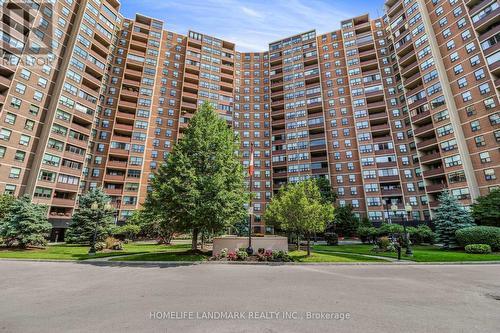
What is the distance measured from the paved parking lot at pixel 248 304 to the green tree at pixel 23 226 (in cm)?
1857

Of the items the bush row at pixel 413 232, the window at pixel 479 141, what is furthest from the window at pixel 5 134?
the window at pixel 479 141

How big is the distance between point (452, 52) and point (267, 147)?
46.4 m

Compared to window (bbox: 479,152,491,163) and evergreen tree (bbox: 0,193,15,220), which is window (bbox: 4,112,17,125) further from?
window (bbox: 479,152,491,163)

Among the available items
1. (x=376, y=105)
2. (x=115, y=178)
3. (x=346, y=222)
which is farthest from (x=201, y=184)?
(x=376, y=105)

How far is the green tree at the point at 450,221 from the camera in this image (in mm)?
30834

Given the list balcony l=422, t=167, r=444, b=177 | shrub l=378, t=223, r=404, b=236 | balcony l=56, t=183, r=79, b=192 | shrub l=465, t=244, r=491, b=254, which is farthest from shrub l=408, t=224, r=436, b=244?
balcony l=56, t=183, r=79, b=192

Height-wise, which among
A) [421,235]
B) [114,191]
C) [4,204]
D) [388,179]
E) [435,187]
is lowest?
[421,235]

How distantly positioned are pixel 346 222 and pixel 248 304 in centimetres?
4807

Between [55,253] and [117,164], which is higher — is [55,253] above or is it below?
below

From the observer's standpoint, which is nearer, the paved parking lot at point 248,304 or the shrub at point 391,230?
the paved parking lot at point 248,304

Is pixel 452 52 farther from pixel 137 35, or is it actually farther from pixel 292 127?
pixel 137 35

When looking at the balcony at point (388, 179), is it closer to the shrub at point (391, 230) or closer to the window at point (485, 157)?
the window at point (485, 157)

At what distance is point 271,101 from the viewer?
75938 mm

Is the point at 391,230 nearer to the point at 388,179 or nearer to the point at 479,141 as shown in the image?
the point at 388,179
